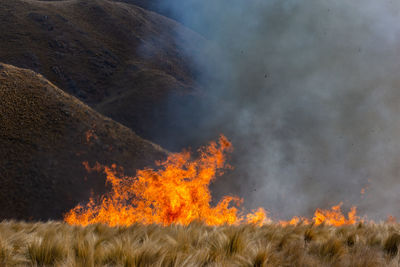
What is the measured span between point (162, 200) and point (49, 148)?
48.2 ft

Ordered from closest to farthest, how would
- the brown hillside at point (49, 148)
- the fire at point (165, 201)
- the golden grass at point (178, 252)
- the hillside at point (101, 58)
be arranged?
the golden grass at point (178, 252) < the brown hillside at point (49, 148) < the fire at point (165, 201) < the hillside at point (101, 58)

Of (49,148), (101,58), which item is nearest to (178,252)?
(49,148)

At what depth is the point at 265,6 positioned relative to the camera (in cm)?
19025

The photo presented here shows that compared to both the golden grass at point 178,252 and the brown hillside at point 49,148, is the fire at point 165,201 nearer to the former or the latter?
the brown hillside at point 49,148

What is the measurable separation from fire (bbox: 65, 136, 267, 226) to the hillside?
836 inches

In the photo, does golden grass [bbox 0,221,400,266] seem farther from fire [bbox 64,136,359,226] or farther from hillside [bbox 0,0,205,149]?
hillside [bbox 0,0,205,149]

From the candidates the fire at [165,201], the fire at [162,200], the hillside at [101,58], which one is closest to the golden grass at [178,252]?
the fire at [162,200]

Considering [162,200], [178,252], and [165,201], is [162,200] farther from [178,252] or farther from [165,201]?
[178,252]

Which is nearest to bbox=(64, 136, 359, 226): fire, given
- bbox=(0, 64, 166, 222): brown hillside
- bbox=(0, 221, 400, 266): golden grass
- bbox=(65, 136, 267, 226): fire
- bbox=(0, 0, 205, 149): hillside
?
bbox=(65, 136, 267, 226): fire

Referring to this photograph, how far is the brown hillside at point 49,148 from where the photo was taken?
1131 inches

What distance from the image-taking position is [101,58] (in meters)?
86.6

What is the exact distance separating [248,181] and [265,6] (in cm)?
17669

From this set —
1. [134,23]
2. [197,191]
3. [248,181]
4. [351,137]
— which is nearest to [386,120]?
[351,137]

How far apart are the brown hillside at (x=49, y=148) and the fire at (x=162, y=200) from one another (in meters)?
1.58
